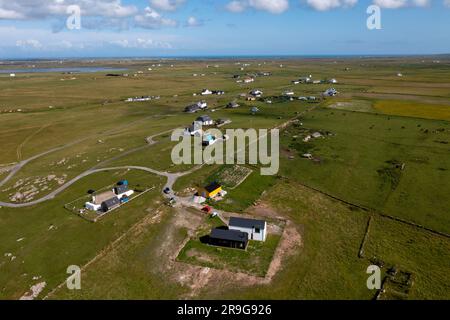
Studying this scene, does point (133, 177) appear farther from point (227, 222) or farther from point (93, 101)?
point (93, 101)

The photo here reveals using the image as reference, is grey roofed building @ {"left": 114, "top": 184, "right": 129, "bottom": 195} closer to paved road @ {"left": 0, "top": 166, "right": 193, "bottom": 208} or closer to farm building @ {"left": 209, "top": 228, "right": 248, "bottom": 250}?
paved road @ {"left": 0, "top": 166, "right": 193, "bottom": 208}

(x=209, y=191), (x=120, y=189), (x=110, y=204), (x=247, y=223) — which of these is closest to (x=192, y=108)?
(x=120, y=189)

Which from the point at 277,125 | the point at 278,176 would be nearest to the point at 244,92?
the point at 277,125

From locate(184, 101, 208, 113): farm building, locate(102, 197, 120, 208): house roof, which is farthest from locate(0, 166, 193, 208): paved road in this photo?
locate(184, 101, 208, 113): farm building

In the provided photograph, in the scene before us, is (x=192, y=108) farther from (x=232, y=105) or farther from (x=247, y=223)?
(x=247, y=223)

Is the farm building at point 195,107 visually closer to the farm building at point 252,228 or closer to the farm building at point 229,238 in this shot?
the farm building at point 252,228

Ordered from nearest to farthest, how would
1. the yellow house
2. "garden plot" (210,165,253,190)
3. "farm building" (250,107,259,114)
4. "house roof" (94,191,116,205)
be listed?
1. "house roof" (94,191,116,205)
2. the yellow house
3. "garden plot" (210,165,253,190)
4. "farm building" (250,107,259,114)
